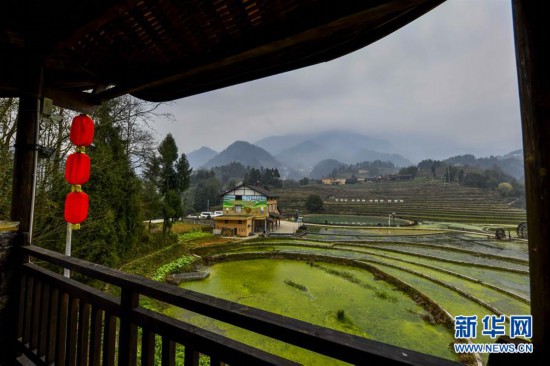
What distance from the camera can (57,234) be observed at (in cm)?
666

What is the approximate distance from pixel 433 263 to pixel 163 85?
1936 centimetres

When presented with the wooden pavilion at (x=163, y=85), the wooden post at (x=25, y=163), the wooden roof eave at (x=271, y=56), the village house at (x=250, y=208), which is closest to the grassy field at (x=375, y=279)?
the village house at (x=250, y=208)

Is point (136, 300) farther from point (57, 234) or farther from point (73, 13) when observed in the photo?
point (57, 234)

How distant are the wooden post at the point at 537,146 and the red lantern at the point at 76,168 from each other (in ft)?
12.6

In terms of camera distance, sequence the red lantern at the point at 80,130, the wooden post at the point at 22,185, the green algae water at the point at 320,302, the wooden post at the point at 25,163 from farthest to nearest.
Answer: the green algae water at the point at 320,302, the red lantern at the point at 80,130, the wooden post at the point at 25,163, the wooden post at the point at 22,185

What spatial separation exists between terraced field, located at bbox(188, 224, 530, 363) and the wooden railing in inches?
316

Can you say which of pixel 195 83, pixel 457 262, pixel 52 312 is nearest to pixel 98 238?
pixel 52 312

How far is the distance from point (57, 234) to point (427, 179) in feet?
274

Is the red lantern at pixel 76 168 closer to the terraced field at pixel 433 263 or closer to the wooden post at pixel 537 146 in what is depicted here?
the wooden post at pixel 537 146

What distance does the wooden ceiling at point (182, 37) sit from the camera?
143 cm

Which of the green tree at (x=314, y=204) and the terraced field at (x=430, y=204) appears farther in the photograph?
the green tree at (x=314, y=204)

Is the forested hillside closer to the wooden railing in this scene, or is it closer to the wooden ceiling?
the wooden ceiling

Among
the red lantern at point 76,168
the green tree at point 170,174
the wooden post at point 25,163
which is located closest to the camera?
the wooden post at point 25,163

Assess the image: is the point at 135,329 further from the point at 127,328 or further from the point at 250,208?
the point at 250,208
